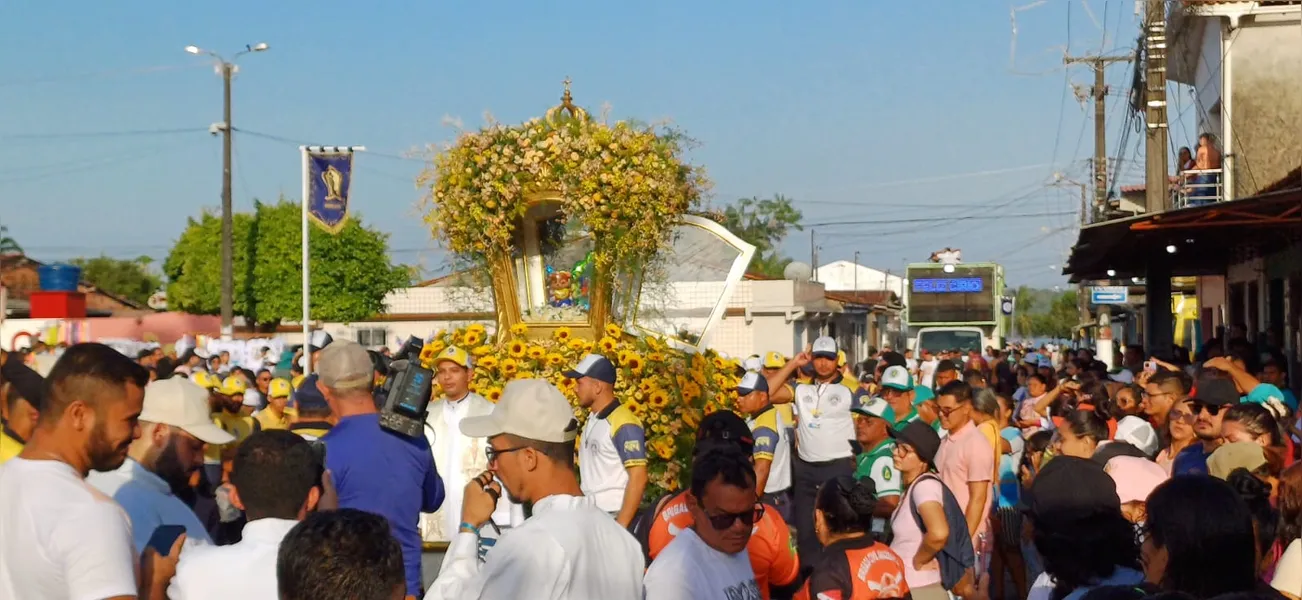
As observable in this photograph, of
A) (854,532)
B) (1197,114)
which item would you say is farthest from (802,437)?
A: (1197,114)

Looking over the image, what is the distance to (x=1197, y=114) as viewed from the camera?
29672mm

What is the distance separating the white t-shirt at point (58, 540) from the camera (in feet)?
11.8

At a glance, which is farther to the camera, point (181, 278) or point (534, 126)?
point (181, 278)

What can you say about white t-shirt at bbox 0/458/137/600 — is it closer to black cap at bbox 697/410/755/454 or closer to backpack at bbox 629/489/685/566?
backpack at bbox 629/489/685/566

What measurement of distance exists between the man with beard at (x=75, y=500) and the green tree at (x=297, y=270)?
43.6 m

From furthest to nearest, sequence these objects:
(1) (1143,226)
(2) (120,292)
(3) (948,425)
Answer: (2) (120,292) → (1) (1143,226) → (3) (948,425)

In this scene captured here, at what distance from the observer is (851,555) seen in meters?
5.52

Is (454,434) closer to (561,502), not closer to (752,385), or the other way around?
(752,385)

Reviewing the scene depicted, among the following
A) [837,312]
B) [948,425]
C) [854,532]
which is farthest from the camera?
[837,312]

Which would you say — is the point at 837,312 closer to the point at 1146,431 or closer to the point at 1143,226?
the point at 1143,226

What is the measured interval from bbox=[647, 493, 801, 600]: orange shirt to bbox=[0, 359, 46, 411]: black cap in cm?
254

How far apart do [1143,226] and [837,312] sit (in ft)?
118

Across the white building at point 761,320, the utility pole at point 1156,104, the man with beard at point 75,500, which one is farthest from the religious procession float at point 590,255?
the white building at point 761,320

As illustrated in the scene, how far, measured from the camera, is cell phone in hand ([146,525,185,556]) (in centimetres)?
399
